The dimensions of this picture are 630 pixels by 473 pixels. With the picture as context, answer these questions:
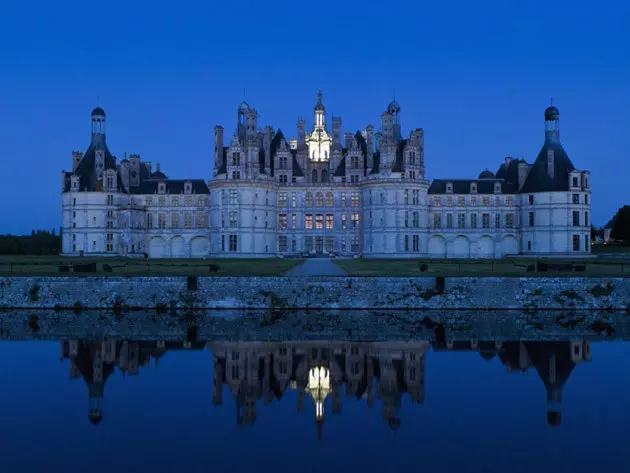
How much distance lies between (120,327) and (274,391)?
1184 cm

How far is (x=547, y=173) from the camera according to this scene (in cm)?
6812

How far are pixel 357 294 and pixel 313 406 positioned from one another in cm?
1593

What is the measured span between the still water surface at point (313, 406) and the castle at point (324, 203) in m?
41.9

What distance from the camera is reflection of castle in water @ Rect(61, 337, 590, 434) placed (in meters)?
17.9

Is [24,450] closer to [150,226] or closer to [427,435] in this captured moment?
[427,435]

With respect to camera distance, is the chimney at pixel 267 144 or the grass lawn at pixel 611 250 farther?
the grass lawn at pixel 611 250

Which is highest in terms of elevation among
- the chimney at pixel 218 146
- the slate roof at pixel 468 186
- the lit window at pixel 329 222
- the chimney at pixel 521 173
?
the chimney at pixel 218 146

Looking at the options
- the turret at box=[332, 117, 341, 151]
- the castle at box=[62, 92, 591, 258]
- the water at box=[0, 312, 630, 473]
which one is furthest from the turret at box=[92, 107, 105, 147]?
the water at box=[0, 312, 630, 473]

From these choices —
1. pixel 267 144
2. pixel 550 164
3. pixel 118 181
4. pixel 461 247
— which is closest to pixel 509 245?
pixel 461 247

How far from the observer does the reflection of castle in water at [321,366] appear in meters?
17.9

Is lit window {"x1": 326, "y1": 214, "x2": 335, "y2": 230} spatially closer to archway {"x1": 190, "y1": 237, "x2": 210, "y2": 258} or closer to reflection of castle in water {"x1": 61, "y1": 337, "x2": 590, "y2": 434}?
archway {"x1": 190, "y1": 237, "x2": 210, "y2": 258}

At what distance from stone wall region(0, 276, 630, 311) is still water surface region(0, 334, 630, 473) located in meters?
A: 7.86

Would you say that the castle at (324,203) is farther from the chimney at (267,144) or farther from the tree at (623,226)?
the tree at (623,226)

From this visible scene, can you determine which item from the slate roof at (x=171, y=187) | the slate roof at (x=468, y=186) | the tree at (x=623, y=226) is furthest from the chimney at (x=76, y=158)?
the tree at (x=623, y=226)
